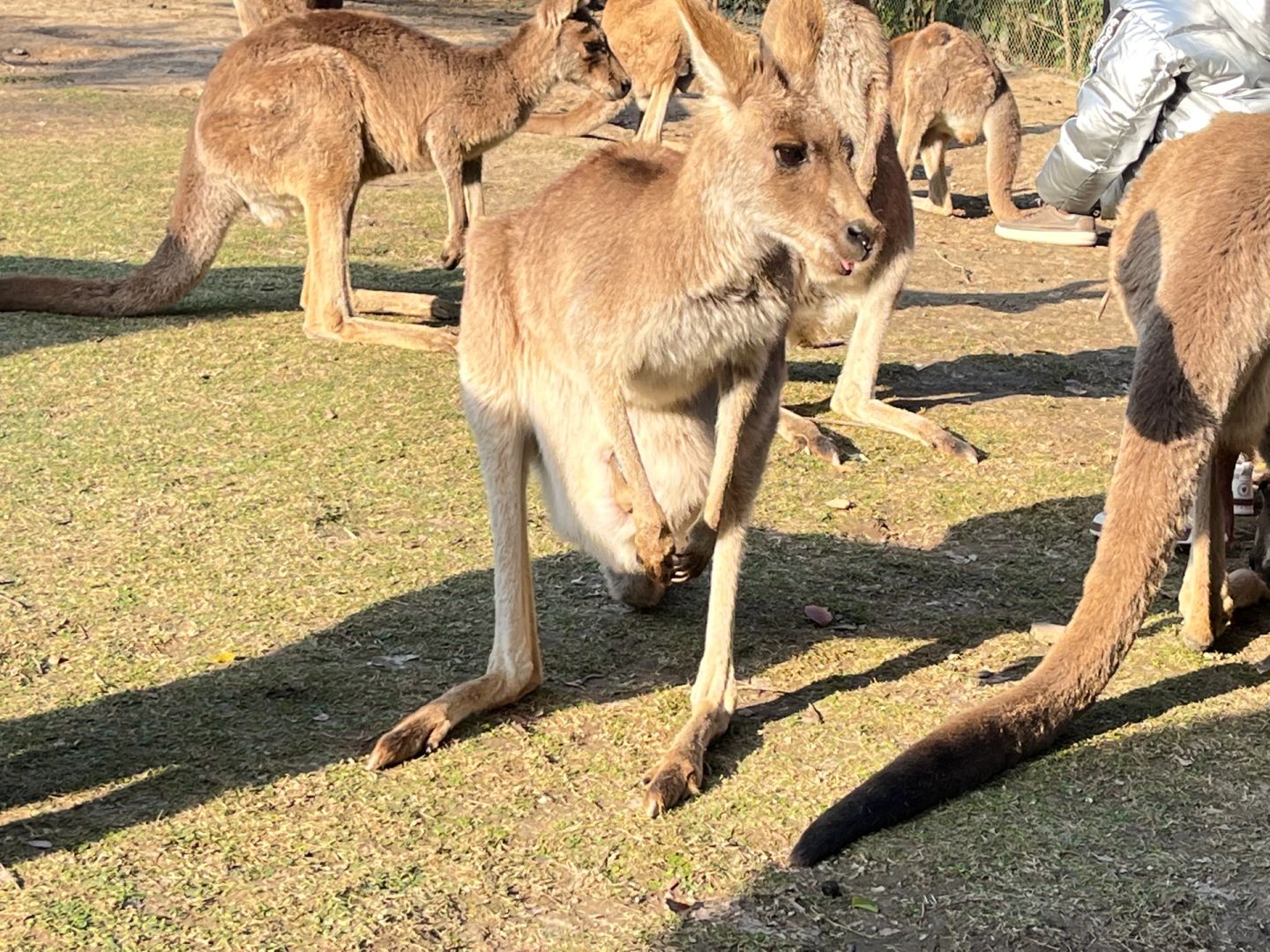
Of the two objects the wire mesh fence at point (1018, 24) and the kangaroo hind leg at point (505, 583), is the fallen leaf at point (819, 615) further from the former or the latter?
the wire mesh fence at point (1018, 24)

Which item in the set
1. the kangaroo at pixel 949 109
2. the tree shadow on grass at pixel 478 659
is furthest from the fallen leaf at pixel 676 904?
the kangaroo at pixel 949 109

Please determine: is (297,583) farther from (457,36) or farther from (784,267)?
(457,36)

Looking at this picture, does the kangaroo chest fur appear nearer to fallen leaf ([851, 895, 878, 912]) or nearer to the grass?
the grass

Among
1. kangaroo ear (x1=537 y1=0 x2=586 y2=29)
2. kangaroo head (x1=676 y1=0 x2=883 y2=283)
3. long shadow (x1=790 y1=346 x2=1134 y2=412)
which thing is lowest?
long shadow (x1=790 y1=346 x2=1134 y2=412)

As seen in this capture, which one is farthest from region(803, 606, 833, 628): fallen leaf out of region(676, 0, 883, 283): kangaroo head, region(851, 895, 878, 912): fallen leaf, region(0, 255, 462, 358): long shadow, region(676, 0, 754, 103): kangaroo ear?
region(0, 255, 462, 358): long shadow

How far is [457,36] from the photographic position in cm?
1353

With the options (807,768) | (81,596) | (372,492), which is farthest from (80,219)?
(807,768)

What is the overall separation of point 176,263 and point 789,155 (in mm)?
→ 3784

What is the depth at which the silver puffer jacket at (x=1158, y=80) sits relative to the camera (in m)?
3.86

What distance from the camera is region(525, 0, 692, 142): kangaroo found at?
29.0 ft

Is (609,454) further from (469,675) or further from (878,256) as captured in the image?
(878,256)

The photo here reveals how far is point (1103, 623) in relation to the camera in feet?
9.68

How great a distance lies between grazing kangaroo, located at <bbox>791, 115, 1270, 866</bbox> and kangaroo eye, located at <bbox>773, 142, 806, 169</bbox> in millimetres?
862

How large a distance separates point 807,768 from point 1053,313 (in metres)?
4.51
